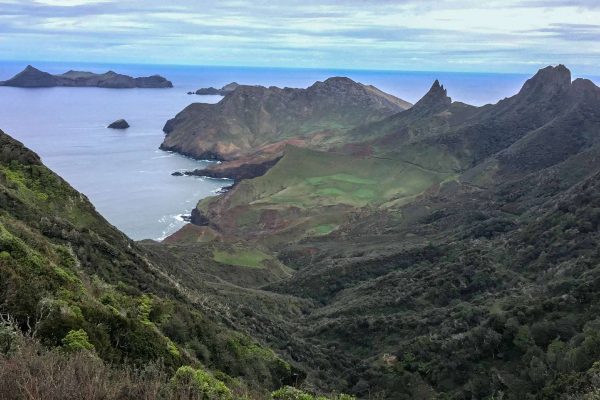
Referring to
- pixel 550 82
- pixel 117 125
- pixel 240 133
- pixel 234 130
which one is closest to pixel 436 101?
pixel 550 82

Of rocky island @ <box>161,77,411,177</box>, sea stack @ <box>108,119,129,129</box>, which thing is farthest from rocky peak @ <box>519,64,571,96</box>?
sea stack @ <box>108,119,129,129</box>

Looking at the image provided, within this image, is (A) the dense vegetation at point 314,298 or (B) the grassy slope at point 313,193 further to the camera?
(B) the grassy slope at point 313,193

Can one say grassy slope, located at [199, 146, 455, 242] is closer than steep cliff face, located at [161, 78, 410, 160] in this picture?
Yes

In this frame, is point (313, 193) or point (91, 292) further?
point (313, 193)

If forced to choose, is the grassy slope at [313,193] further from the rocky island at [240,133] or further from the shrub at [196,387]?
the shrub at [196,387]

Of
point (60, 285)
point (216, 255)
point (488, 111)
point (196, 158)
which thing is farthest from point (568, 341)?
point (196, 158)

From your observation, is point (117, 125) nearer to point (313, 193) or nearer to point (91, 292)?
point (313, 193)

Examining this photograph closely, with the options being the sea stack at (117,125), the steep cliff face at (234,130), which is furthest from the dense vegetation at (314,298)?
the sea stack at (117,125)

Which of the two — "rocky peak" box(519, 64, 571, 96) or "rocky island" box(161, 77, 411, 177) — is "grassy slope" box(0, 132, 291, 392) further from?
"rocky peak" box(519, 64, 571, 96)

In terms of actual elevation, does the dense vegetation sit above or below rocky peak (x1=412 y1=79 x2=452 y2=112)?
below
